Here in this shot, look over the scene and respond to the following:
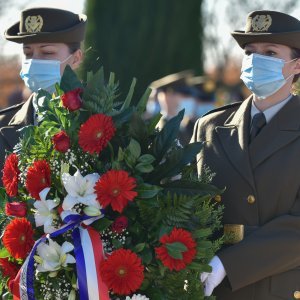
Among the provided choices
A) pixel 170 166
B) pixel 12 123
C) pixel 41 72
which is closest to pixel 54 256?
pixel 170 166

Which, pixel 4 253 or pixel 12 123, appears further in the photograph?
pixel 12 123

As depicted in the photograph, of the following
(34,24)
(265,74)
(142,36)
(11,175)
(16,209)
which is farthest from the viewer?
(142,36)

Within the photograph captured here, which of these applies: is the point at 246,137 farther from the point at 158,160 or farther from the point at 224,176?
the point at 158,160

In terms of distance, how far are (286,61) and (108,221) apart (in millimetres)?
1456

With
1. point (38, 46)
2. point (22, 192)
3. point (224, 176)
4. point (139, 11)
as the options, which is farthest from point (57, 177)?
point (139, 11)

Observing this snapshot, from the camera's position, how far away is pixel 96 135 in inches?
172

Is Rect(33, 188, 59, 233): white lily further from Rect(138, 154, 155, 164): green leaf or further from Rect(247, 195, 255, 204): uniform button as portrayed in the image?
Rect(247, 195, 255, 204): uniform button

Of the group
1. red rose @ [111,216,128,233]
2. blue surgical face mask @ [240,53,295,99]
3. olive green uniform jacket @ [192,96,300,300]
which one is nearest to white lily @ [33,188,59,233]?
red rose @ [111,216,128,233]

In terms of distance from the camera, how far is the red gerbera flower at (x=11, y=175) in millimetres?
4520

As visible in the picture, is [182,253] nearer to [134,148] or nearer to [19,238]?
[134,148]

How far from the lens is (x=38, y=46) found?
18.5ft

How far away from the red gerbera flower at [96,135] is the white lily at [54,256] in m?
0.43

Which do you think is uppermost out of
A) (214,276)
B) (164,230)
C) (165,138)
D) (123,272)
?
(165,138)

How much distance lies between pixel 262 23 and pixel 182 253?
1451mm
